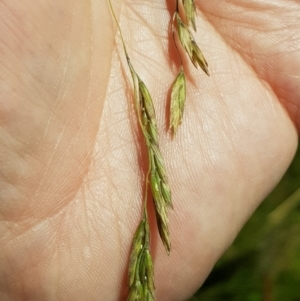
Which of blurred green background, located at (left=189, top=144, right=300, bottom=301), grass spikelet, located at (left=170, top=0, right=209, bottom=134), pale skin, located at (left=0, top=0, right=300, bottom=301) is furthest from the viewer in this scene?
blurred green background, located at (left=189, top=144, right=300, bottom=301)

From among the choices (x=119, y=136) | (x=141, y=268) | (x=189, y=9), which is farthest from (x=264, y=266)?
(x=189, y=9)

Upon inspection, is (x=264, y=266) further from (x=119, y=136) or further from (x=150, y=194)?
(x=119, y=136)

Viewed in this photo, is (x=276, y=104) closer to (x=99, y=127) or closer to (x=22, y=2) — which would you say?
(x=99, y=127)

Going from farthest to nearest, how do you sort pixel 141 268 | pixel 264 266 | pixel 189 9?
1. pixel 264 266
2. pixel 189 9
3. pixel 141 268

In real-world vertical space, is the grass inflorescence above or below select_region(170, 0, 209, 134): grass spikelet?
below

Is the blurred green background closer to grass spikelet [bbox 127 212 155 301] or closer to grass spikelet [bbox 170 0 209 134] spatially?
grass spikelet [bbox 127 212 155 301]

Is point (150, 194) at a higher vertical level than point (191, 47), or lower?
lower

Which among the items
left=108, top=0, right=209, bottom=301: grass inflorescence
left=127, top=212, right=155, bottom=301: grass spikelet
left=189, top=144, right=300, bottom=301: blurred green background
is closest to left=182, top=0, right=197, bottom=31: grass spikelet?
left=108, top=0, right=209, bottom=301: grass inflorescence
